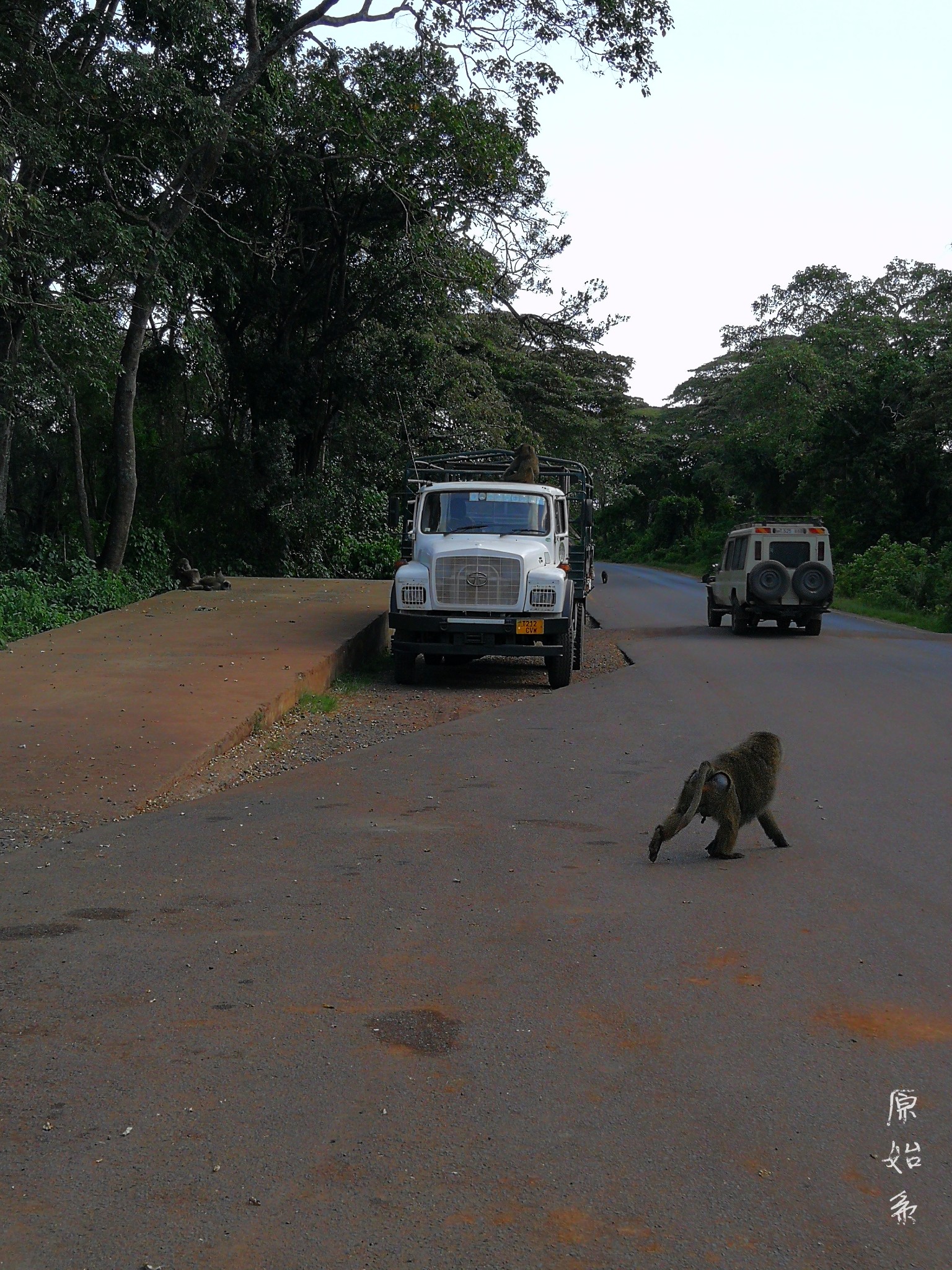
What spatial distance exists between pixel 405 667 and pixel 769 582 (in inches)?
364

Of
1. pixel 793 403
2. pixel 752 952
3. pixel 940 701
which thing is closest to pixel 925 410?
pixel 793 403

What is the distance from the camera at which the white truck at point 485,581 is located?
14.8 meters

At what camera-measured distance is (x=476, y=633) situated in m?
14.8

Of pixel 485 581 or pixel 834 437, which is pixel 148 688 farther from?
pixel 834 437

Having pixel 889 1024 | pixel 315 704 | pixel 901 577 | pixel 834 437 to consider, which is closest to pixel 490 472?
pixel 315 704

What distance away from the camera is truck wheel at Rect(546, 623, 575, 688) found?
1471cm

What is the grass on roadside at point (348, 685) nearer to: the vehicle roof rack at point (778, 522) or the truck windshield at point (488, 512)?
the truck windshield at point (488, 512)

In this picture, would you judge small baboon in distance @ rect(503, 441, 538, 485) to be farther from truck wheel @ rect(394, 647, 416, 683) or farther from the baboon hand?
the baboon hand

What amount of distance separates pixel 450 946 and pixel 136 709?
19.8 feet

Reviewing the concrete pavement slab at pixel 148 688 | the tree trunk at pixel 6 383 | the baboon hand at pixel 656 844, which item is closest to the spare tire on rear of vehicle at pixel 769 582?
the concrete pavement slab at pixel 148 688

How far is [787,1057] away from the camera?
13.6 feet

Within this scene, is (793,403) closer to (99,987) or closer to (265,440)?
(265,440)

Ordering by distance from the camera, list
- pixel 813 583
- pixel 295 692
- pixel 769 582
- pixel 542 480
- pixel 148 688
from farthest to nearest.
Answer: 1. pixel 769 582
2. pixel 813 583
3. pixel 542 480
4. pixel 295 692
5. pixel 148 688

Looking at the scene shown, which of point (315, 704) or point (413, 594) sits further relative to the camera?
point (413, 594)
